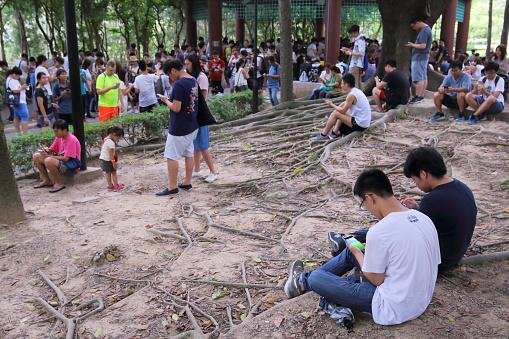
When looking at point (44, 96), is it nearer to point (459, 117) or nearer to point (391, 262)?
point (459, 117)

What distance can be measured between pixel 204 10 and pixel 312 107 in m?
12.3

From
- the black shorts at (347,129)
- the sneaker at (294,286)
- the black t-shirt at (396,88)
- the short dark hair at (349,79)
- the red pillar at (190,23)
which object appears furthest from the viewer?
the red pillar at (190,23)

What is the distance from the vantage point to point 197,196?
21.1 feet

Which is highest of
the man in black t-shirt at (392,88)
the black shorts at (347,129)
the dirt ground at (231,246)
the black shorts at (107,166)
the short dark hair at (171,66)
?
the short dark hair at (171,66)

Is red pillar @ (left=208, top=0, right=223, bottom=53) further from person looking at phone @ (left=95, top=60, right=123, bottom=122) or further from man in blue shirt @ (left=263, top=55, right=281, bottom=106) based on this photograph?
person looking at phone @ (left=95, top=60, right=123, bottom=122)

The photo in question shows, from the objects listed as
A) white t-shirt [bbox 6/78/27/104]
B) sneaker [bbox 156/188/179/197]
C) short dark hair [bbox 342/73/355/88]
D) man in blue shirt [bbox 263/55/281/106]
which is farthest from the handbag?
man in blue shirt [bbox 263/55/281/106]

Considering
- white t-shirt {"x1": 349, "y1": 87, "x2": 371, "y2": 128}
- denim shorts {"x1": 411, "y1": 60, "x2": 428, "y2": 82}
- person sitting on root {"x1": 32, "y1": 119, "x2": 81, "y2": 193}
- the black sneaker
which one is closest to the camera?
the black sneaker

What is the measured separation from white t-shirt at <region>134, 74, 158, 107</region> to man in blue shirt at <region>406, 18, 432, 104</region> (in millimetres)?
5089

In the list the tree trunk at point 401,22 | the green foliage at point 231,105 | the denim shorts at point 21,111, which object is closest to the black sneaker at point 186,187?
the green foliage at point 231,105

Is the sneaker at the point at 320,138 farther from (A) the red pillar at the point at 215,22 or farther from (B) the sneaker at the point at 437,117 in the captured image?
(A) the red pillar at the point at 215,22

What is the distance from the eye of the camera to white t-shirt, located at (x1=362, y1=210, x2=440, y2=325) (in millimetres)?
2844

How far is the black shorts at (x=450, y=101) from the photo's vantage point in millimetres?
8984

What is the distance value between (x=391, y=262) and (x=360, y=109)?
17.5 feet

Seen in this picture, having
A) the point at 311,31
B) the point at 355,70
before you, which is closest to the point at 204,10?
the point at 311,31
